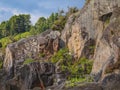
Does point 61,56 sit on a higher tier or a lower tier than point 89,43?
lower

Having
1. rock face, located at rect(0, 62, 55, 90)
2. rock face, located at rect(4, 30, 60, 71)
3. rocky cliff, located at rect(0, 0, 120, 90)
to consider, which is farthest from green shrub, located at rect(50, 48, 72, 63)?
rock face, located at rect(0, 62, 55, 90)

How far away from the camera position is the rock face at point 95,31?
28.5 meters

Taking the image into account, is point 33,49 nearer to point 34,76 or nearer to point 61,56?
point 61,56

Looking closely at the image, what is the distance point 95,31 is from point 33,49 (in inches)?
409

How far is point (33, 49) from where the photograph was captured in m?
43.7

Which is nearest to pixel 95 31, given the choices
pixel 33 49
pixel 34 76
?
pixel 34 76

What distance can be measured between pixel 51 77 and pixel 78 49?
5589 mm

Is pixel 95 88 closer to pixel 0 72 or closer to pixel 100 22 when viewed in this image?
pixel 100 22

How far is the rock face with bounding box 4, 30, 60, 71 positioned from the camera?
42.2m

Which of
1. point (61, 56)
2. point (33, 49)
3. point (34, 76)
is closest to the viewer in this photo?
point (34, 76)

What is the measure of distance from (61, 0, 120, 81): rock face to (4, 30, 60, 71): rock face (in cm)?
155

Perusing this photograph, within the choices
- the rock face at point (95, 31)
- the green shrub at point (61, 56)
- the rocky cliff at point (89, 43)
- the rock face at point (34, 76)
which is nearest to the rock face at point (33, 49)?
the rocky cliff at point (89, 43)

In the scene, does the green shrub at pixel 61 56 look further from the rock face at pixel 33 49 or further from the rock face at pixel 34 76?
the rock face at pixel 34 76

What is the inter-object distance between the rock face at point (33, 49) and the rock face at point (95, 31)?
5.09 feet
